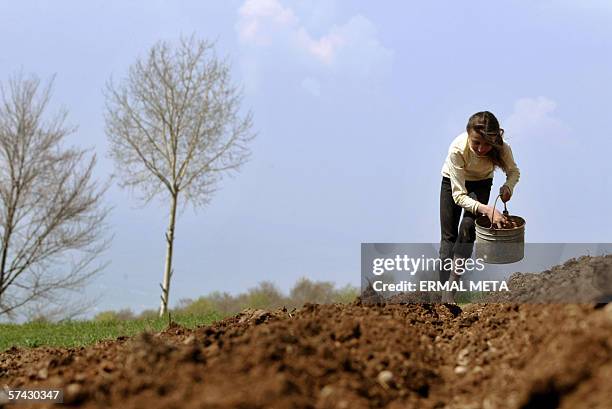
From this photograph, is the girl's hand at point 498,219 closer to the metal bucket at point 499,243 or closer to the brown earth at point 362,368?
the metal bucket at point 499,243

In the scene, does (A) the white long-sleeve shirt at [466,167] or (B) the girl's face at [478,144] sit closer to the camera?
(B) the girl's face at [478,144]

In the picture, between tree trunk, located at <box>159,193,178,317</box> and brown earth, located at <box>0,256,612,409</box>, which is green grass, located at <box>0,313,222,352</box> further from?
brown earth, located at <box>0,256,612,409</box>

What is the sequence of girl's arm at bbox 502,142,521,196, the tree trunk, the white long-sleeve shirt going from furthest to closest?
the tree trunk, girl's arm at bbox 502,142,521,196, the white long-sleeve shirt

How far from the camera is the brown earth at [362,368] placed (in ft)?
8.36

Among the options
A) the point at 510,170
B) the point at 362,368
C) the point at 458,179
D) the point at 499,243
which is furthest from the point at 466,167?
the point at 362,368

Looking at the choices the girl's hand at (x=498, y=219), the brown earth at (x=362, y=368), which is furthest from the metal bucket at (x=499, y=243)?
the brown earth at (x=362, y=368)

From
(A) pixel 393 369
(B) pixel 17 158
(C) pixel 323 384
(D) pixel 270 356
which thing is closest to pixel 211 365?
(D) pixel 270 356

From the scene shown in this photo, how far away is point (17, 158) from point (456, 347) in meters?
12.0

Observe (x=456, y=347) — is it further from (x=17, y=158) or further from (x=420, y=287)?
(x=17, y=158)

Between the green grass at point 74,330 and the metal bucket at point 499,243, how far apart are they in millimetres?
3688

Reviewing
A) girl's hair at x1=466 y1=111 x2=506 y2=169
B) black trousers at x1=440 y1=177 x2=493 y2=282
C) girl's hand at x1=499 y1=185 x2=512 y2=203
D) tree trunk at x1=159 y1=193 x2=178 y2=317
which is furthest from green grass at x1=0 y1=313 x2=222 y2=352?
girl's hair at x1=466 y1=111 x2=506 y2=169

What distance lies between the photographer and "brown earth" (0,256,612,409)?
2.55 meters

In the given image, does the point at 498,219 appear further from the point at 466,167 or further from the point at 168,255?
the point at 168,255

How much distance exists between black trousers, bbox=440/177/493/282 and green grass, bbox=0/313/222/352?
10.7 feet
